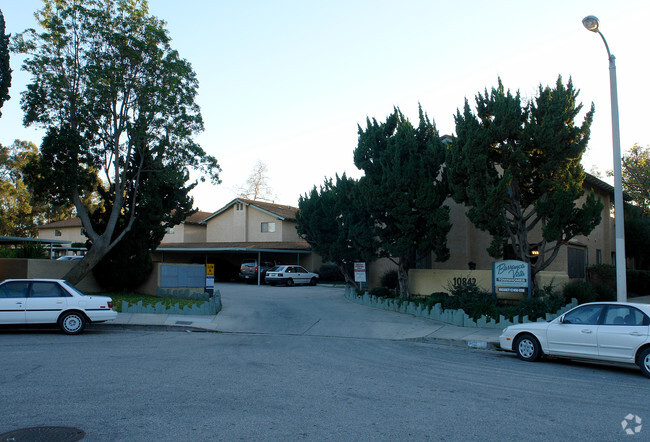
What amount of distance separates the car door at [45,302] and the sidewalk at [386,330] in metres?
2.21

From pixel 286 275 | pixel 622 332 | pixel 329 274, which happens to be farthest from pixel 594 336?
pixel 329 274

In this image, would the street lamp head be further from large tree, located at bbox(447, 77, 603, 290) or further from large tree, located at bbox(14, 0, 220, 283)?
large tree, located at bbox(14, 0, 220, 283)

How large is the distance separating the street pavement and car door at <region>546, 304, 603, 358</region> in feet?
8.07

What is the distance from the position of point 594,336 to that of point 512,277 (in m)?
6.15

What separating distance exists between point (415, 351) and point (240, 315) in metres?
7.57

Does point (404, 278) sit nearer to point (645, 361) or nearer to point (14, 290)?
point (645, 361)


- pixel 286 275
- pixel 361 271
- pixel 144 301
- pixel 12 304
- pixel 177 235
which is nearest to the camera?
pixel 12 304

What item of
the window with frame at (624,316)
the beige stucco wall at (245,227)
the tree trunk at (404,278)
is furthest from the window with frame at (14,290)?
the beige stucco wall at (245,227)

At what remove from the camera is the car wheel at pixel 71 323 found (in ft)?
43.5

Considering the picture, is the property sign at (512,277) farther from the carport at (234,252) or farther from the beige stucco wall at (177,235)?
the beige stucco wall at (177,235)

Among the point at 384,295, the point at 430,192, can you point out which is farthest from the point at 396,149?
the point at 384,295

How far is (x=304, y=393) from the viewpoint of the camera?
739 centimetres

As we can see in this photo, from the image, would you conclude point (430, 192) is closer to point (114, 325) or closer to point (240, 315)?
point (240, 315)

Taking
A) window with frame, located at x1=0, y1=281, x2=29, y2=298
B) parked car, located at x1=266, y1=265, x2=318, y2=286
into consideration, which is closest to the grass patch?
window with frame, located at x1=0, y1=281, x2=29, y2=298
